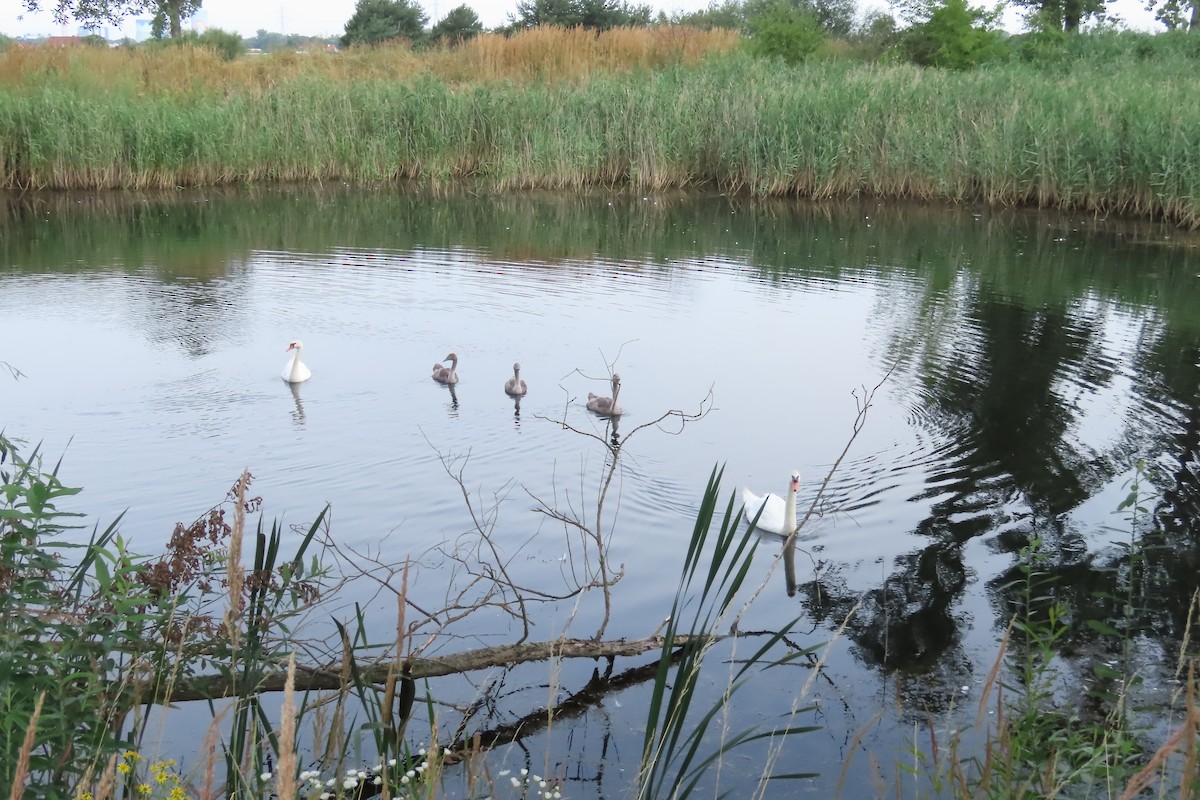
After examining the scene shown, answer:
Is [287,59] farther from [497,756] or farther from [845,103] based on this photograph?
[497,756]

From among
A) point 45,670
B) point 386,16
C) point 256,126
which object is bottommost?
point 45,670

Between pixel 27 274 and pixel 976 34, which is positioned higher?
pixel 976 34

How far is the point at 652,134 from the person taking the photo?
18859 mm

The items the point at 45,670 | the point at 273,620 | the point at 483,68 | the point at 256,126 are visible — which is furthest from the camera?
the point at 483,68

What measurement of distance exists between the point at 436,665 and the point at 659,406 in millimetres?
4554

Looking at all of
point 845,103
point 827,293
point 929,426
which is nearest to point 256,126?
point 845,103

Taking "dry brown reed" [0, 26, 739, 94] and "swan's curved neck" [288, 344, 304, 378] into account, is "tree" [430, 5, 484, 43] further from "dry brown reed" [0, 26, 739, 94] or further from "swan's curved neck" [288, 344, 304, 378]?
"swan's curved neck" [288, 344, 304, 378]

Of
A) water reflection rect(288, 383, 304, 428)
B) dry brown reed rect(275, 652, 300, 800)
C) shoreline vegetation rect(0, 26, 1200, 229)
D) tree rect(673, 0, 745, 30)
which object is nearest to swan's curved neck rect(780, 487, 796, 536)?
water reflection rect(288, 383, 304, 428)

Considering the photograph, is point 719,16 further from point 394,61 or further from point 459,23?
point 394,61

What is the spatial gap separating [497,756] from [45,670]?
156 cm

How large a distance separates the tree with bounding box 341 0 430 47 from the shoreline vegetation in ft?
54.5

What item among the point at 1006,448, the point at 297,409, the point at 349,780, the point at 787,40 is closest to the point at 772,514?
the point at 1006,448

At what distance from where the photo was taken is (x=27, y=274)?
A: 11781 millimetres

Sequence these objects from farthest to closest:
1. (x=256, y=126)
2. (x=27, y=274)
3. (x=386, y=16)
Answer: (x=386, y=16), (x=256, y=126), (x=27, y=274)
